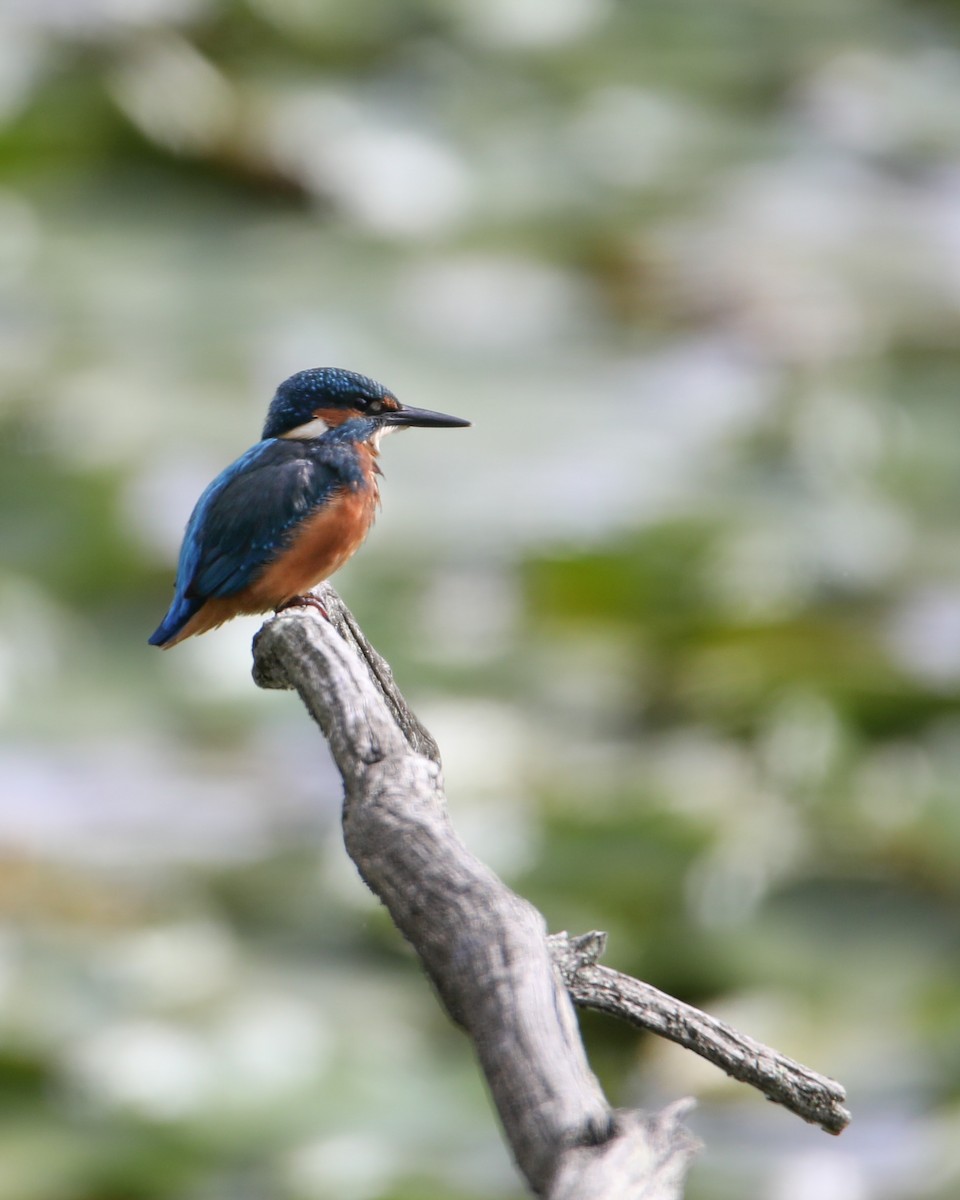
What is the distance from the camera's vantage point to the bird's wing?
228 cm

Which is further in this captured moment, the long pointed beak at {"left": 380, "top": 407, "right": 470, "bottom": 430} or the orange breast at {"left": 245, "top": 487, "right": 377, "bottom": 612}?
the long pointed beak at {"left": 380, "top": 407, "right": 470, "bottom": 430}

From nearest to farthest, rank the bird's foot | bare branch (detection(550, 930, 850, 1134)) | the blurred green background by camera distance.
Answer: bare branch (detection(550, 930, 850, 1134)), the bird's foot, the blurred green background

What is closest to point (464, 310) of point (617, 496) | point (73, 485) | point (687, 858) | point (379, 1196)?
Answer: point (617, 496)

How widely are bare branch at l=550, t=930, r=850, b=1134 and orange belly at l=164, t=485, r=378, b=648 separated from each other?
1.17 meters

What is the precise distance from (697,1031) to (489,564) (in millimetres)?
4575

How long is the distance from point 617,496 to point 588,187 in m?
2.63

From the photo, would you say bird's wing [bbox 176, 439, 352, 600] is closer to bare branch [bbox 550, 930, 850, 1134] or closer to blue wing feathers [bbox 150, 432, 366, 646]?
blue wing feathers [bbox 150, 432, 366, 646]

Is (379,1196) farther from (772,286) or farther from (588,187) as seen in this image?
(588,187)

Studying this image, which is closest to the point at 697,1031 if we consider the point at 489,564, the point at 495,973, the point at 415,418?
the point at 495,973

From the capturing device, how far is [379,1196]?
12.1ft

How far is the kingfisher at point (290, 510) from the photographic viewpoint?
229 centimetres

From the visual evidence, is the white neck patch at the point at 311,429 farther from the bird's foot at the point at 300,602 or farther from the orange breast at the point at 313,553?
the bird's foot at the point at 300,602

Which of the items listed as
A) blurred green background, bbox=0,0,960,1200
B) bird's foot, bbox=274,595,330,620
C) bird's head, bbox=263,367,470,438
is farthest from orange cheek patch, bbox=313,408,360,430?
blurred green background, bbox=0,0,960,1200

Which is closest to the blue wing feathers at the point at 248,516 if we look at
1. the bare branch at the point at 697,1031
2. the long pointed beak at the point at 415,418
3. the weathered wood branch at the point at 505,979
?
the long pointed beak at the point at 415,418
